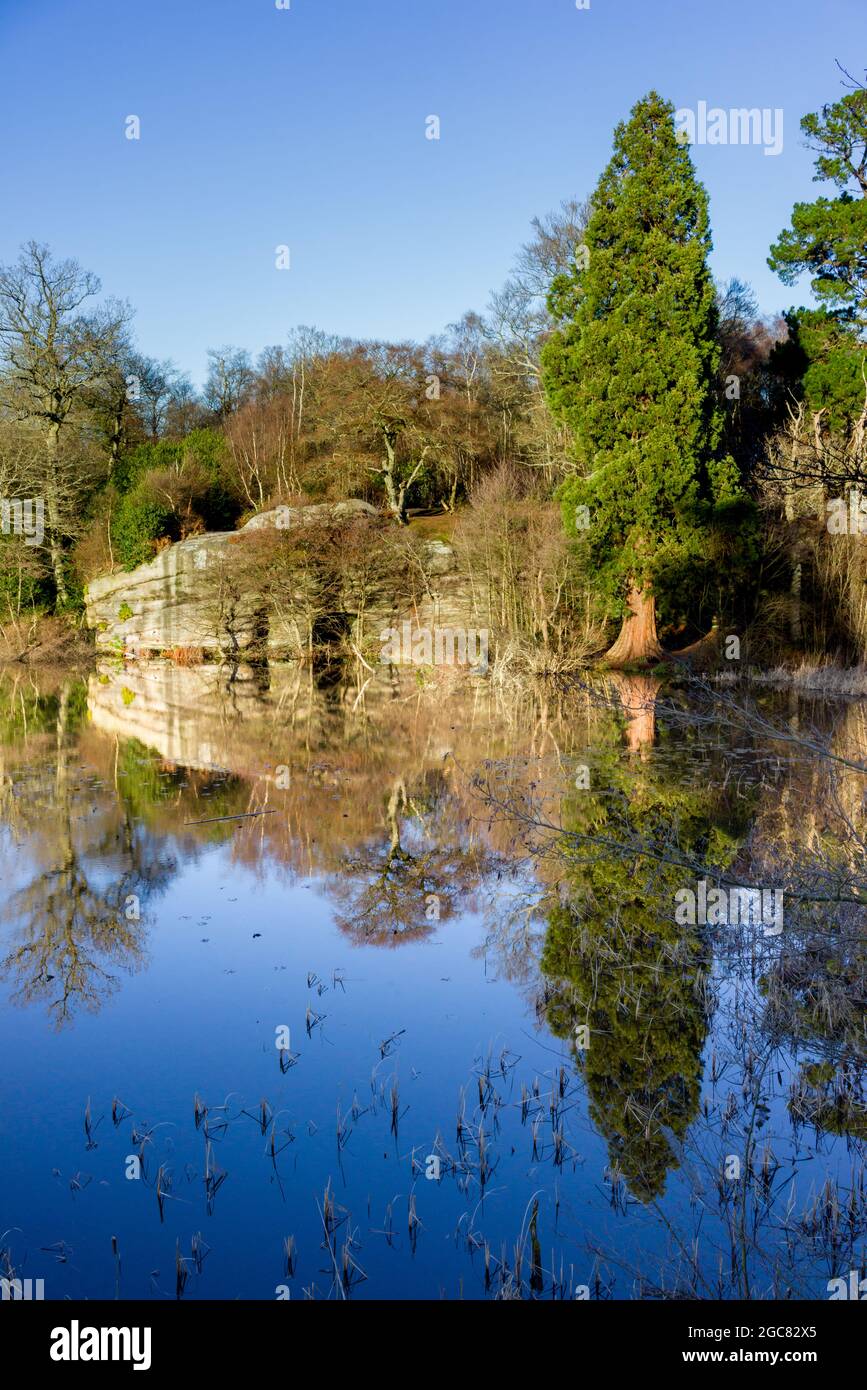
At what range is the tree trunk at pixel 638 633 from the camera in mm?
23047

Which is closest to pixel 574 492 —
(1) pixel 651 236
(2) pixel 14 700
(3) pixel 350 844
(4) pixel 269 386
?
(1) pixel 651 236

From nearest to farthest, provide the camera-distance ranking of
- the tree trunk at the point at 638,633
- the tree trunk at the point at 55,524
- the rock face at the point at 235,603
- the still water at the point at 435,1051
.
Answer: the still water at the point at 435,1051 → the tree trunk at the point at 638,633 → the rock face at the point at 235,603 → the tree trunk at the point at 55,524

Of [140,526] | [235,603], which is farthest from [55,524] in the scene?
[235,603]

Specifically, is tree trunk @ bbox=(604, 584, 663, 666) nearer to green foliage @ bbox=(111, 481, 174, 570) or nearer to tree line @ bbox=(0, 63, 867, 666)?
tree line @ bbox=(0, 63, 867, 666)

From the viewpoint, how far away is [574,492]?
23.2 metres

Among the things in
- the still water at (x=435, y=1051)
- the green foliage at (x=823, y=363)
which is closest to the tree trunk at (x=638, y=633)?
the green foliage at (x=823, y=363)

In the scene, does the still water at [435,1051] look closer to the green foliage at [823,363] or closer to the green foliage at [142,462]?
the green foliage at [823,363]

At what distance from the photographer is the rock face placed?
26203mm

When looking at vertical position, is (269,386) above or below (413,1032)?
above

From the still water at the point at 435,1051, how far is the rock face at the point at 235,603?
15.9 metres

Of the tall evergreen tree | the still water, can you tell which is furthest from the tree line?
the still water

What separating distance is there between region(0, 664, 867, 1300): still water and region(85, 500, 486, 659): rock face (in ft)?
52.1

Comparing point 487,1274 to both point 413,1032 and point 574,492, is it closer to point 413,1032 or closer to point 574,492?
point 413,1032

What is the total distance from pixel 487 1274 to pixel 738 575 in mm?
21052
